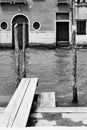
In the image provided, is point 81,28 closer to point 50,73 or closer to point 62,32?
point 62,32

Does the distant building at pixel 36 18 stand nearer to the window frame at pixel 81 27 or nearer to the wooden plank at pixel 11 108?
the window frame at pixel 81 27

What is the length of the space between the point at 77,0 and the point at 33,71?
876 centimetres

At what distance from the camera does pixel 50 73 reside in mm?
13773

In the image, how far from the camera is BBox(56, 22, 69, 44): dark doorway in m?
22.3

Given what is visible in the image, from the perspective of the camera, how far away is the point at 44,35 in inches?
870

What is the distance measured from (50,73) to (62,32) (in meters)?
9.00

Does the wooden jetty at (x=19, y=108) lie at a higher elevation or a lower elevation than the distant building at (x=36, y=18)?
lower

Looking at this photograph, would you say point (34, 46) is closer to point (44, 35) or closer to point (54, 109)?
point (44, 35)

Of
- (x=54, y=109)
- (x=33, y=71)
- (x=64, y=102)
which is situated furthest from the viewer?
(x=33, y=71)

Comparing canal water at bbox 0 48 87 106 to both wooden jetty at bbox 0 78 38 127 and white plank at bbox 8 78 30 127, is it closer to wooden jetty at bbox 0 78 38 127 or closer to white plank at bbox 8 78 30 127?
white plank at bbox 8 78 30 127

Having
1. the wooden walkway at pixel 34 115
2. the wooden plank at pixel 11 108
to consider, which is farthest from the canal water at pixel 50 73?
the wooden walkway at pixel 34 115

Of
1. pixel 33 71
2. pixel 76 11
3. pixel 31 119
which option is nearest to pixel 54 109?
pixel 31 119

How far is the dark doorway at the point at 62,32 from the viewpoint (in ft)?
73.2

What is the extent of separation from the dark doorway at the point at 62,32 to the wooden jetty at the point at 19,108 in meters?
14.1
